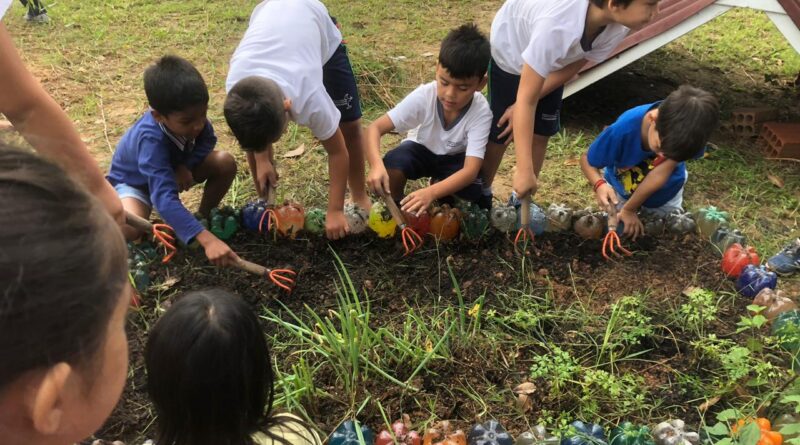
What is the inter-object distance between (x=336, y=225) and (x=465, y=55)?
3.14 feet

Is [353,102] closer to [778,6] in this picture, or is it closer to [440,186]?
[440,186]

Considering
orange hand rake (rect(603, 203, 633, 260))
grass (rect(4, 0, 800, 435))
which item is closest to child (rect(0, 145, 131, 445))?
grass (rect(4, 0, 800, 435))

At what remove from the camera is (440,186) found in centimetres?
275

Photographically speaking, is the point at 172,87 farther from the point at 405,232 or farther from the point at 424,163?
the point at 424,163

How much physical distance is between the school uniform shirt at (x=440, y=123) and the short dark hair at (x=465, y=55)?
0.22 meters

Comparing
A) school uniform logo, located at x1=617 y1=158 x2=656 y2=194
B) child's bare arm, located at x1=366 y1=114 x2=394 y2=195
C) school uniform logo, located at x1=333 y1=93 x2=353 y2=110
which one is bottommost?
school uniform logo, located at x1=617 y1=158 x2=656 y2=194

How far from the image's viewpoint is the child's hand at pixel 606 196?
2.84m

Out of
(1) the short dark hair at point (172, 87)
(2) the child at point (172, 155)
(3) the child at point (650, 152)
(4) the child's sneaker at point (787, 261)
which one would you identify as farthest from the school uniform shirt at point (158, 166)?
(4) the child's sneaker at point (787, 261)

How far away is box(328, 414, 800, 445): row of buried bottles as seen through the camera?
1768mm

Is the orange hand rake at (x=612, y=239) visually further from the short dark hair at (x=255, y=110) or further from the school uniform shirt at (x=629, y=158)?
the short dark hair at (x=255, y=110)

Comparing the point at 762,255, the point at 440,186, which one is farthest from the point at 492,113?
the point at 762,255

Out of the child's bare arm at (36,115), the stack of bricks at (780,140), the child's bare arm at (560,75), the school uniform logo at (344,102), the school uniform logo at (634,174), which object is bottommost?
the stack of bricks at (780,140)

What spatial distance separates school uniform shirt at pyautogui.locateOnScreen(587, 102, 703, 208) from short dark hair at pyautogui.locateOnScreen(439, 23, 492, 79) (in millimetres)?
756

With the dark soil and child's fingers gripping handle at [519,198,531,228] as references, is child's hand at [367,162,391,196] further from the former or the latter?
child's fingers gripping handle at [519,198,531,228]
